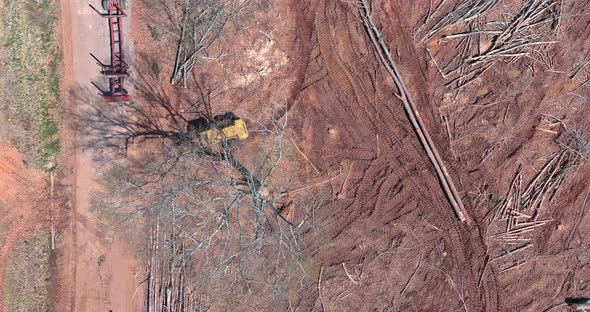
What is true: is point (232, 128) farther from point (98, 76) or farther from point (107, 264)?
point (107, 264)

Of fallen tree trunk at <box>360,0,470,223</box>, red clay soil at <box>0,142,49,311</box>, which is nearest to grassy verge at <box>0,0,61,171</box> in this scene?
red clay soil at <box>0,142,49,311</box>

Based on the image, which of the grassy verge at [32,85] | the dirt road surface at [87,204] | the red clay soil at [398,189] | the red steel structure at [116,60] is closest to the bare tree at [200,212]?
the red steel structure at [116,60]

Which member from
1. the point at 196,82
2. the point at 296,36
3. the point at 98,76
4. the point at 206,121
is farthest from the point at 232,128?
the point at 98,76

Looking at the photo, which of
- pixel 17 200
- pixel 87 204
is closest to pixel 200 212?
pixel 87 204

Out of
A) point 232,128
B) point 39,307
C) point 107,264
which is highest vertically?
point 232,128

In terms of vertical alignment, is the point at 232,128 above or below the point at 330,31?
below

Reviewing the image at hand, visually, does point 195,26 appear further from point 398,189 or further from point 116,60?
point 398,189
